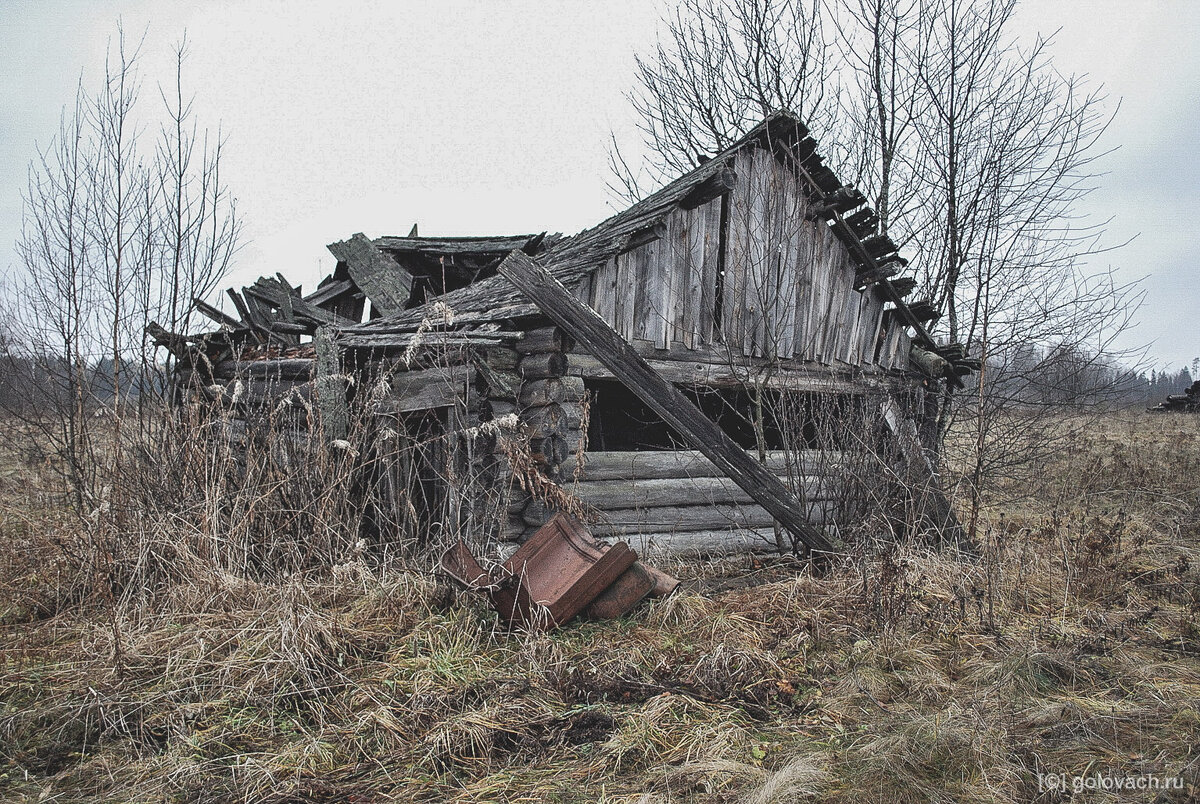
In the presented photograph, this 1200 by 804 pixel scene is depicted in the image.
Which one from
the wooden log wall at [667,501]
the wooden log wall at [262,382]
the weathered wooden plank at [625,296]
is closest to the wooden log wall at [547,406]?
the wooden log wall at [667,501]

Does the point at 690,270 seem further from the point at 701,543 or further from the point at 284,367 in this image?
the point at 284,367

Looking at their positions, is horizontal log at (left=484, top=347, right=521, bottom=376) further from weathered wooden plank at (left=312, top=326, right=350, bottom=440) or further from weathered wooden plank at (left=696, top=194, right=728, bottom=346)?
weathered wooden plank at (left=696, top=194, right=728, bottom=346)

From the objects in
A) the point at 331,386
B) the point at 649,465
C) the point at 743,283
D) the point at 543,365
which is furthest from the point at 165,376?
the point at 743,283

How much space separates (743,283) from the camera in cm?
664

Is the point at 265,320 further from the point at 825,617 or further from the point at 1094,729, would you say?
the point at 1094,729

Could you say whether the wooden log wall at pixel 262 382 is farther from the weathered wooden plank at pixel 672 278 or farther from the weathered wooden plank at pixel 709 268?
the weathered wooden plank at pixel 709 268

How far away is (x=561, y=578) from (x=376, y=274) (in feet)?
21.3

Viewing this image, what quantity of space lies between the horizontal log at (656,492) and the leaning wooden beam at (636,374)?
4.14 ft

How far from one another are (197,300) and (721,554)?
19.5 ft

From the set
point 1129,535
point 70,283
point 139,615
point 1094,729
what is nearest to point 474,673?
point 139,615

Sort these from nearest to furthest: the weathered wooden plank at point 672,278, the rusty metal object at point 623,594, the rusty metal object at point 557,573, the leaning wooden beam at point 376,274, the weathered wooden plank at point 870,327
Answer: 1. the rusty metal object at point 557,573
2. the rusty metal object at point 623,594
3. the weathered wooden plank at point 672,278
4. the weathered wooden plank at point 870,327
5. the leaning wooden beam at point 376,274

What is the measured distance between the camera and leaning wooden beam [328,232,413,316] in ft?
30.7

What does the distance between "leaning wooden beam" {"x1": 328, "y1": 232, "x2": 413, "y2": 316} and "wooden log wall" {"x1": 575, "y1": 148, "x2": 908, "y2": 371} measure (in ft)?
12.5

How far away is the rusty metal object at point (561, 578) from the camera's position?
161 inches
